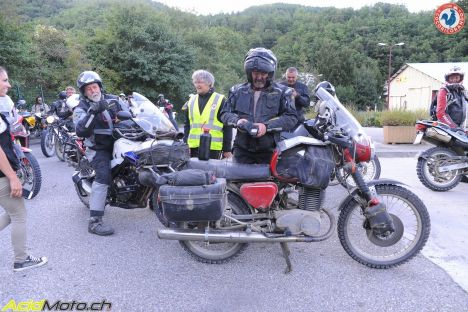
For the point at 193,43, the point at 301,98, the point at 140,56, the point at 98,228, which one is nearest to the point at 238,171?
the point at 98,228

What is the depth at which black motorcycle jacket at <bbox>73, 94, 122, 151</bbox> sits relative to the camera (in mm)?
3846

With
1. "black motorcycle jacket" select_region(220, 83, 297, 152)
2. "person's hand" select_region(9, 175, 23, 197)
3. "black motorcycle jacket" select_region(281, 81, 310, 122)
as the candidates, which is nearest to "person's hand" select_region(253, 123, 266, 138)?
"black motorcycle jacket" select_region(220, 83, 297, 152)

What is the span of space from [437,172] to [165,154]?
417cm

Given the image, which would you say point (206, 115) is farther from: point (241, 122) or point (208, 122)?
point (241, 122)

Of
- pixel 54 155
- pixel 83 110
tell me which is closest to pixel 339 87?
pixel 54 155

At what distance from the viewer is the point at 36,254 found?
140 inches

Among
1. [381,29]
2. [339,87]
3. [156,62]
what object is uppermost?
[381,29]

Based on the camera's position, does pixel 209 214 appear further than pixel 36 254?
No

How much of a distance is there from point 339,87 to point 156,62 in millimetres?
41264

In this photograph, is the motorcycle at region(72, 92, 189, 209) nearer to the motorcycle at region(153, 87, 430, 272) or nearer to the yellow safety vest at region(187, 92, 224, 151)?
the yellow safety vest at region(187, 92, 224, 151)

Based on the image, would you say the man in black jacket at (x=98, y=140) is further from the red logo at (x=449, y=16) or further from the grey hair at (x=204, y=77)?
the red logo at (x=449, y=16)

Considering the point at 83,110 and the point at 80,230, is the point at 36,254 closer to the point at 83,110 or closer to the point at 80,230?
the point at 80,230

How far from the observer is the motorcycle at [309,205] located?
118 inches

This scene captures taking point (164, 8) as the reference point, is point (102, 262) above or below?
below
